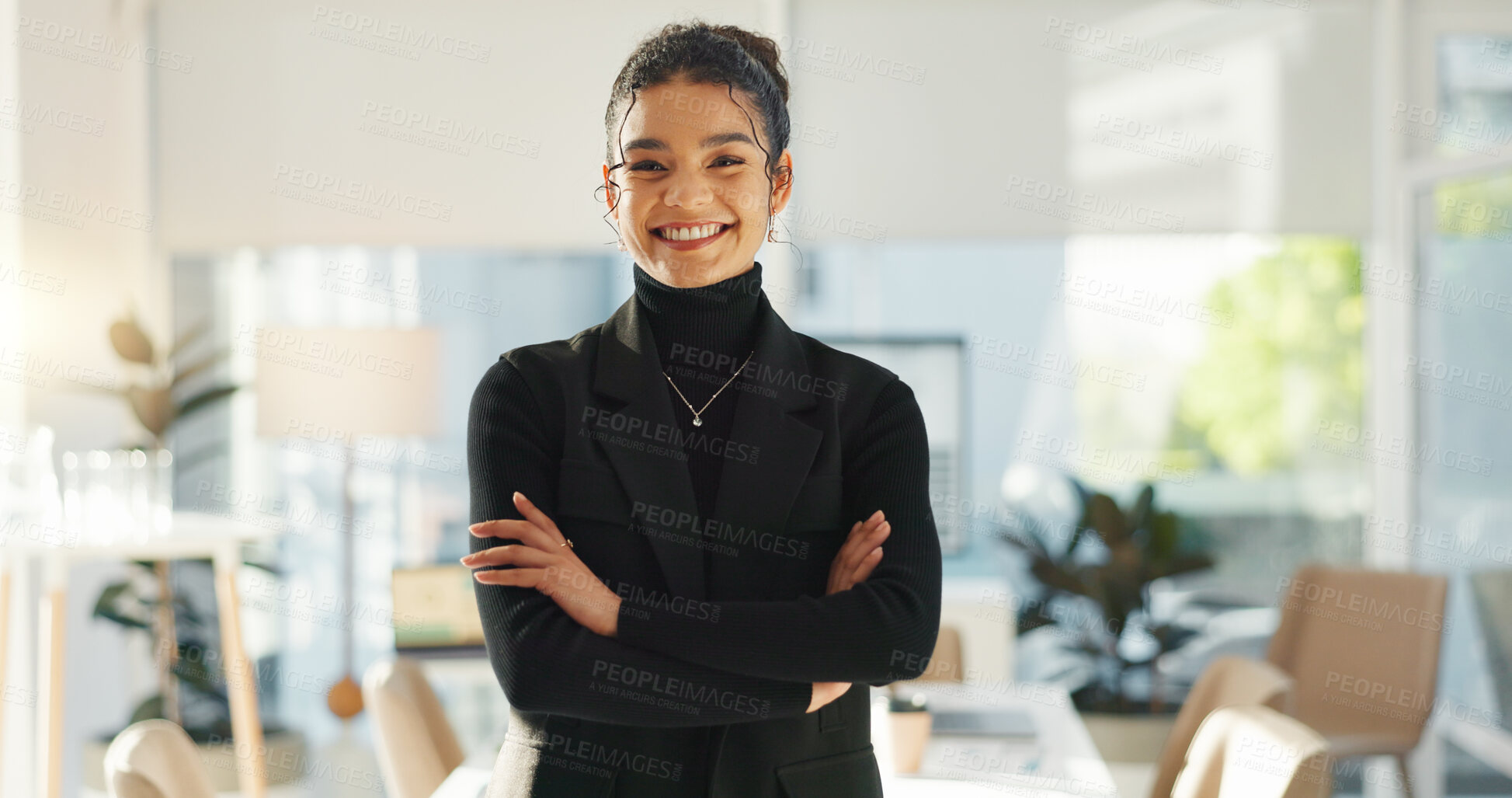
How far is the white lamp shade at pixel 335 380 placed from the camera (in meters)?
4.00

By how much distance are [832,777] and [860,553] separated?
0.83 ft

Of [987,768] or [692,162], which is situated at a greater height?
[692,162]

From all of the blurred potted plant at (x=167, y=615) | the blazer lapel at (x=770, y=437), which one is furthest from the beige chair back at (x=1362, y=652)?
the blurred potted plant at (x=167, y=615)

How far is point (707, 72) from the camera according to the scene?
1.36 metres

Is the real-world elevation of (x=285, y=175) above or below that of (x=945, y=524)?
above

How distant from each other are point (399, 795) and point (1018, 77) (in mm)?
3368

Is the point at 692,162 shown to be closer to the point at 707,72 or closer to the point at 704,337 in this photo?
the point at 707,72

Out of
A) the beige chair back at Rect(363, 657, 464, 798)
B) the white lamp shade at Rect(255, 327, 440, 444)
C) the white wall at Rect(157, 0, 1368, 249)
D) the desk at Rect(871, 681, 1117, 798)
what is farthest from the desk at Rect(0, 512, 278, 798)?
the desk at Rect(871, 681, 1117, 798)

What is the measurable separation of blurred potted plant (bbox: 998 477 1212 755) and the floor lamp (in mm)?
2102

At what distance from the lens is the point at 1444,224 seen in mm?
4250

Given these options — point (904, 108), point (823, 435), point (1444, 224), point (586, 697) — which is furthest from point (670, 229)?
point (1444, 224)

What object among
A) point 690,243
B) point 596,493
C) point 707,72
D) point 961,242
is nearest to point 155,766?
point 596,493

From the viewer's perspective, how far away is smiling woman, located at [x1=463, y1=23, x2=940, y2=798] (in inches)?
52.1

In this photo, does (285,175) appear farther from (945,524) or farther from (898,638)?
(898,638)
